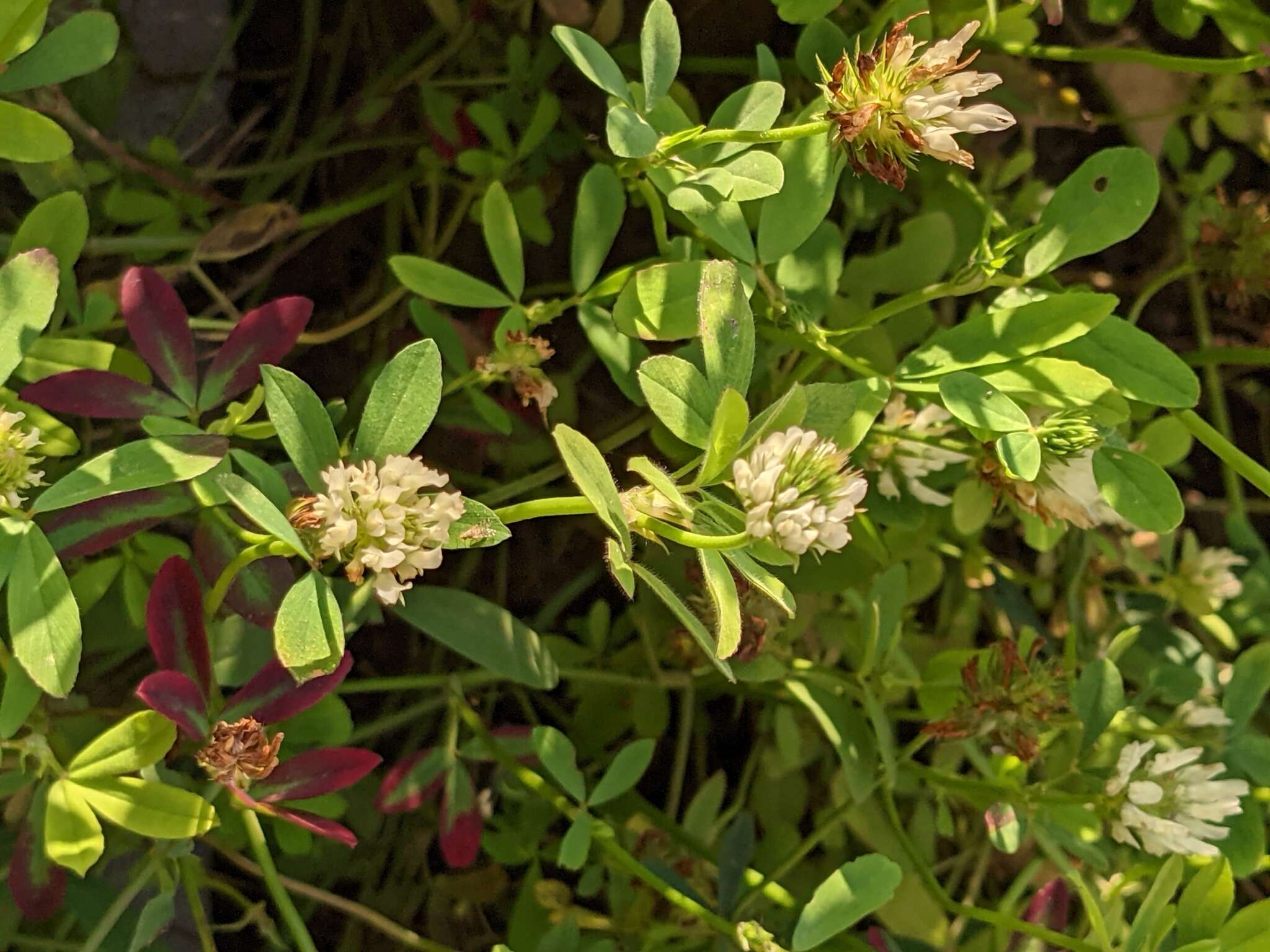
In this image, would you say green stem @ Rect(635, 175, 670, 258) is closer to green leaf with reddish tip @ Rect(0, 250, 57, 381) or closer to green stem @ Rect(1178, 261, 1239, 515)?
green leaf with reddish tip @ Rect(0, 250, 57, 381)

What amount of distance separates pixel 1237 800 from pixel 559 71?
40.0 inches

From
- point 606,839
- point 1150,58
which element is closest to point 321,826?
point 606,839

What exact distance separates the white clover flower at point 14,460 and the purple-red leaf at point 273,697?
0.23m

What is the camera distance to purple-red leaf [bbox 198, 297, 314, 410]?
0.92m

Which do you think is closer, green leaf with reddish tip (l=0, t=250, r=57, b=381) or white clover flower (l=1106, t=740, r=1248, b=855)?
green leaf with reddish tip (l=0, t=250, r=57, b=381)

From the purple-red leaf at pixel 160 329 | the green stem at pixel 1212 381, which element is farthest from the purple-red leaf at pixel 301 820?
the green stem at pixel 1212 381

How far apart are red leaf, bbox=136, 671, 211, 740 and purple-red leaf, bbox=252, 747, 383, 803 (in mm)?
88

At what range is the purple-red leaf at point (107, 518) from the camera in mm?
858

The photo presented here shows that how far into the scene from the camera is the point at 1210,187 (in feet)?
5.05

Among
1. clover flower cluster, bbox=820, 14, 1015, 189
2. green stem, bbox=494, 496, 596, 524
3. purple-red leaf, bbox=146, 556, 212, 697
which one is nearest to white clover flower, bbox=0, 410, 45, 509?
purple-red leaf, bbox=146, 556, 212, 697

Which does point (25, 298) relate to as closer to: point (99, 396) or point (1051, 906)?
point (99, 396)

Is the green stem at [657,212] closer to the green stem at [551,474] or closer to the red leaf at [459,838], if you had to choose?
the green stem at [551,474]

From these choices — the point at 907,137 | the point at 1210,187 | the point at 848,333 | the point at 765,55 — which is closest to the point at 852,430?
the point at 848,333

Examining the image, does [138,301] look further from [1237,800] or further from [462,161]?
[1237,800]
